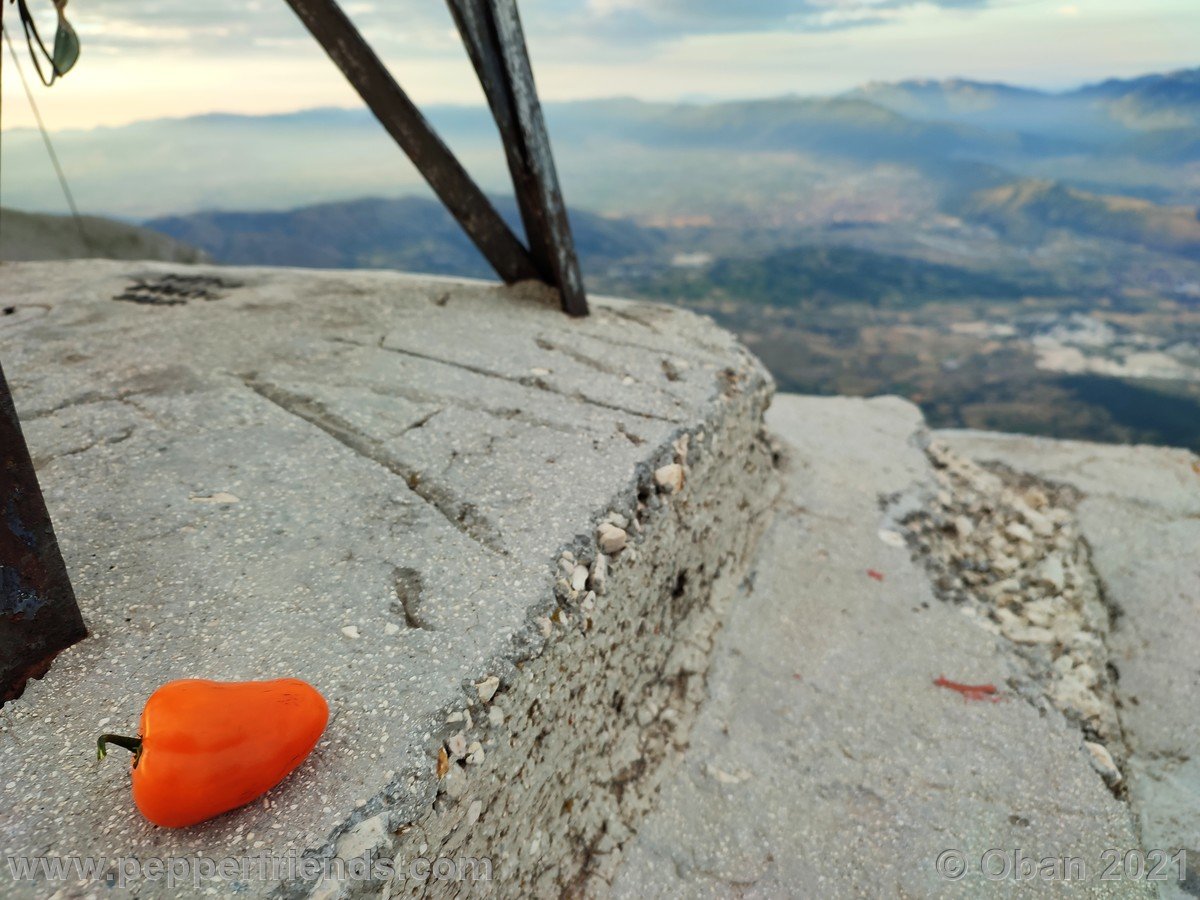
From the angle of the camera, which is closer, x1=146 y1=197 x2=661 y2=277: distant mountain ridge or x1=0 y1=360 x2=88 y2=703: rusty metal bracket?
x1=0 y1=360 x2=88 y2=703: rusty metal bracket

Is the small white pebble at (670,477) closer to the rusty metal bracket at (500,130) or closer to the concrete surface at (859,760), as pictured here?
the concrete surface at (859,760)

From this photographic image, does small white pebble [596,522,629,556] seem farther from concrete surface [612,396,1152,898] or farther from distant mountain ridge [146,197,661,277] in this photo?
distant mountain ridge [146,197,661,277]

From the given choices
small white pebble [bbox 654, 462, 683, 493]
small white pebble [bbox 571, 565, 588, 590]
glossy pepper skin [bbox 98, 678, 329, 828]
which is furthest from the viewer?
small white pebble [bbox 654, 462, 683, 493]

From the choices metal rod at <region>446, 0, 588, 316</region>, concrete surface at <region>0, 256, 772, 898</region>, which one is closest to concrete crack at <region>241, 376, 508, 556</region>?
concrete surface at <region>0, 256, 772, 898</region>

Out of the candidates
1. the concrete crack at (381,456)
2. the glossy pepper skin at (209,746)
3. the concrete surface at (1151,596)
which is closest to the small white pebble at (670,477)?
the concrete crack at (381,456)

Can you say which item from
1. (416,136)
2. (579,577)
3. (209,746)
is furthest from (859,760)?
(416,136)

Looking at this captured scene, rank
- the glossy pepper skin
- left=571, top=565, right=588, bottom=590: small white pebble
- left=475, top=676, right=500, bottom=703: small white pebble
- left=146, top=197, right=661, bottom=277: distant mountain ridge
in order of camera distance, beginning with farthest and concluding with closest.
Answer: left=146, top=197, right=661, bottom=277: distant mountain ridge
left=571, top=565, right=588, bottom=590: small white pebble
left=475, top=676, right=500, bottom=703: small white pebble
the glossy pepper skin

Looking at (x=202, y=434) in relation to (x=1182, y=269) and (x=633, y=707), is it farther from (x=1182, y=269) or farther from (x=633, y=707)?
(x=1182, y=269)

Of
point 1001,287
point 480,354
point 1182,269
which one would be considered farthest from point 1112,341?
point 480,354
